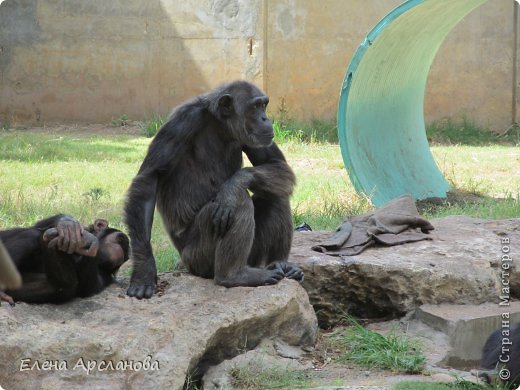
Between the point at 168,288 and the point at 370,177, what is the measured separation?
4814mm

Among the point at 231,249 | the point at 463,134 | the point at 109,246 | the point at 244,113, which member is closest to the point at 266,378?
the point at 231,249

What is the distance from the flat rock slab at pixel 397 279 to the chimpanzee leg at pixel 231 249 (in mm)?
759

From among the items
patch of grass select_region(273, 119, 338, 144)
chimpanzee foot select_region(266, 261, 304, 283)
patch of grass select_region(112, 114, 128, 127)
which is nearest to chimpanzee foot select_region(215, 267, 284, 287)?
chimpanzee foot select_region(266, 261, 304, 283)

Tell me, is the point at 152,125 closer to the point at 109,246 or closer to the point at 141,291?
the point at 109,246

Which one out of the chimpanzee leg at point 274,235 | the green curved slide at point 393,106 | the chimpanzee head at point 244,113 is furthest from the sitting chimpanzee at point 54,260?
the green curved slide at point 393,106

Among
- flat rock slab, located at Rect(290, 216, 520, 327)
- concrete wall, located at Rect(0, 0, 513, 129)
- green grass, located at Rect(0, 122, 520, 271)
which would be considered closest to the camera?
flat rock slab, located at Rect(290, 216, 520, 327)

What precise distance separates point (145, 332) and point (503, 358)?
1.92 metres

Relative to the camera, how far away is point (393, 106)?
10.3 metres

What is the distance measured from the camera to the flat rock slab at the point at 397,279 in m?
5.59

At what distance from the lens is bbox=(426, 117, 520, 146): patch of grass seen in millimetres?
13930

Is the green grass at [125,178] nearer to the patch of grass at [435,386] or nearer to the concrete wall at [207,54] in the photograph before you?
the concrete wall at [207,54]

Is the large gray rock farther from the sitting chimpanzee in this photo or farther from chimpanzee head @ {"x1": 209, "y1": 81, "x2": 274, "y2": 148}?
chimpanzee head @ {"x1": 209, "y1": 81, "x2": 274, "y2": 148}

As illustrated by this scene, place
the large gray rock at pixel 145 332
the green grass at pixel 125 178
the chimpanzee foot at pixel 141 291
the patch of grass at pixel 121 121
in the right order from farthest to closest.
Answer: the patch of grass at pixel 121 121, the green grass at pixel 125 178, the chimpanzee foot at pixel 141 291, the large gray rock at pixel 145 332

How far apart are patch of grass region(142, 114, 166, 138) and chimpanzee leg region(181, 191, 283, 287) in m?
8.52
